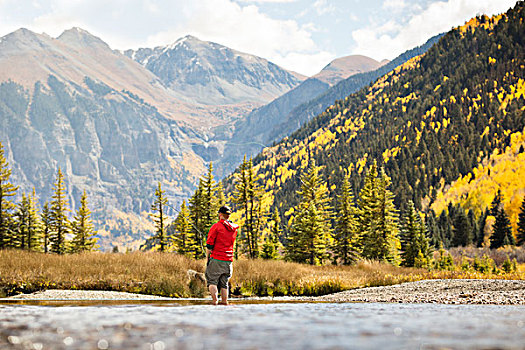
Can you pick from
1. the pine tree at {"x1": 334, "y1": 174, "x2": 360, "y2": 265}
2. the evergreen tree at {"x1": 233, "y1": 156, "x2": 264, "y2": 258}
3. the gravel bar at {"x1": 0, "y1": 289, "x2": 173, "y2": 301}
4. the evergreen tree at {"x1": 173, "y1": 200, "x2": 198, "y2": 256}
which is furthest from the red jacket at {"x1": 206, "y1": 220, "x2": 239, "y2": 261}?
the evergreen tree at {"x1": 173, "y1": 200, "x2": 198, "y2": 256}

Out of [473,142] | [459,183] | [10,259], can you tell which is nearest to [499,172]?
[459,183]

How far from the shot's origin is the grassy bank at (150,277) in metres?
14.8

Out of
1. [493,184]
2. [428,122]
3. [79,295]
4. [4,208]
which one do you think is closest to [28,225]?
[4,208]

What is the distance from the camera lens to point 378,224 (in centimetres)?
4359

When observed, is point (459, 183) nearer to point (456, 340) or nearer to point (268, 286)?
point (268, 286)

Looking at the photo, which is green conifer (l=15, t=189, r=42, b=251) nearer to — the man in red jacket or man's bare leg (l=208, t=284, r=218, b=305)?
the man in red jacket

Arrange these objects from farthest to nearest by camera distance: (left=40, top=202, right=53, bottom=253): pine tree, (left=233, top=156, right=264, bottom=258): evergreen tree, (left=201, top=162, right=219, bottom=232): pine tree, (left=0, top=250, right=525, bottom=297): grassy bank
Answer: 1. (left=40, top=202, right=53, bottom=253): pine tree
2. (left=233, top=156, right=264, bottom=258): evergreen tree
3. (left=201, top=162, right=219, bottom=232): pine tree
4. (left=0, top=250, right=525, bottom=297): grassy bank

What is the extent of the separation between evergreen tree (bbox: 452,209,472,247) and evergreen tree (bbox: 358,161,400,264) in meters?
29.8

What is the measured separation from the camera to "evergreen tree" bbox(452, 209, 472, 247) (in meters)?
69.7

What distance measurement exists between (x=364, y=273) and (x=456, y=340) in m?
18.1

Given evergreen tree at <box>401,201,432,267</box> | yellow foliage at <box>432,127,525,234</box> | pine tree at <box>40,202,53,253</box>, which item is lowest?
evergreen tree at <box>401,201,432,267</box>

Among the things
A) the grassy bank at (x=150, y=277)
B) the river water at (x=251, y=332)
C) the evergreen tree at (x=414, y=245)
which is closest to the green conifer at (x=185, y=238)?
the evergreen tree at (x=414, y=245)

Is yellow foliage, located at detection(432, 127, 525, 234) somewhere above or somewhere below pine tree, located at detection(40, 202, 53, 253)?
above

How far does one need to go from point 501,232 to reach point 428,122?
7394 centimetres
